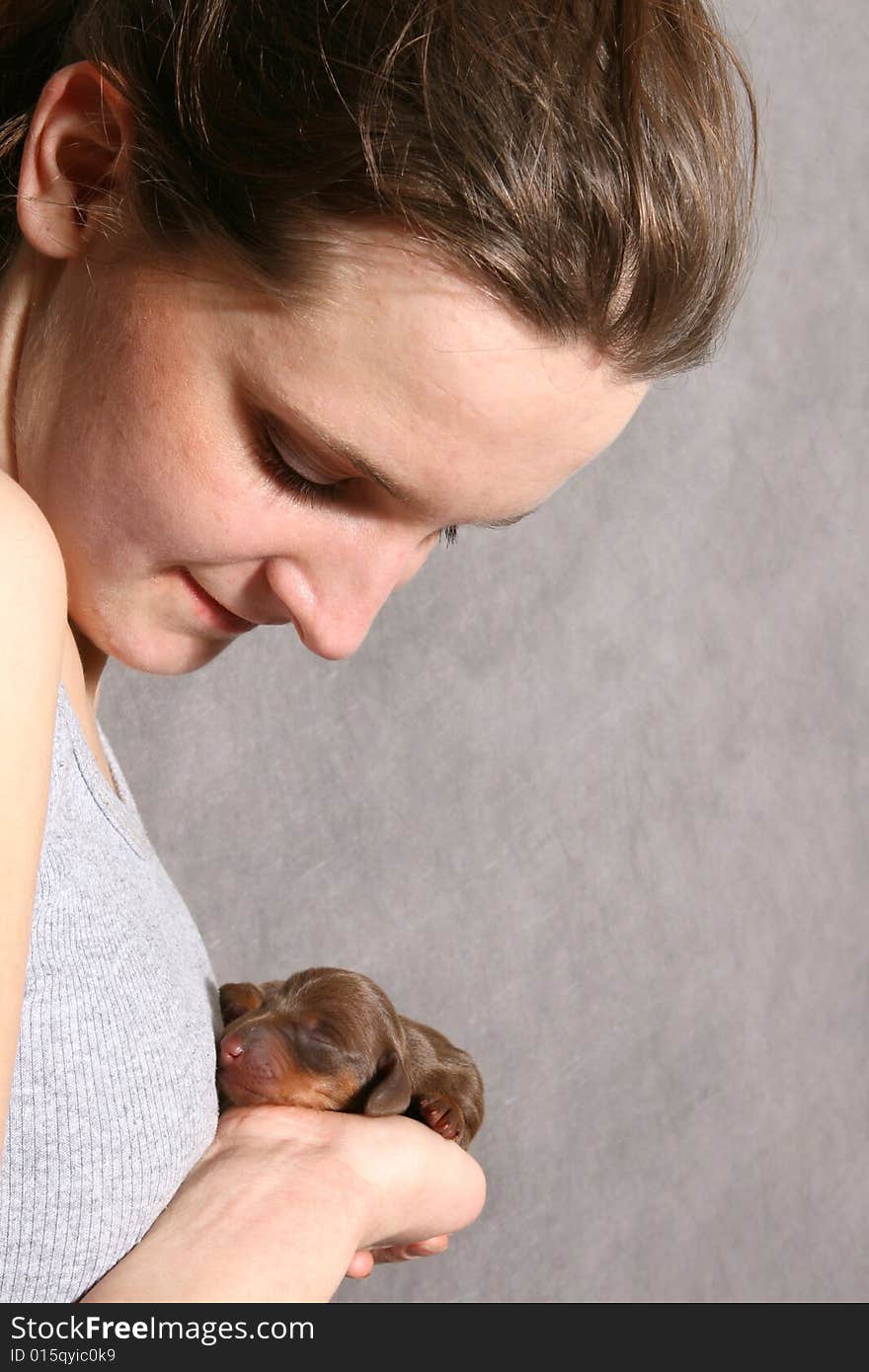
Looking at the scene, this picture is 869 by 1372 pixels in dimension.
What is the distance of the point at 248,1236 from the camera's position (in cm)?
138

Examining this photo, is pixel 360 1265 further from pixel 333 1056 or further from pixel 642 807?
pixel 642 807

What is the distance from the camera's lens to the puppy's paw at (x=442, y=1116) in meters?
2.05

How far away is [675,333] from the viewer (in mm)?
1296

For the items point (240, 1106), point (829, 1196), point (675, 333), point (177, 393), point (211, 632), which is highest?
point (675, 333)

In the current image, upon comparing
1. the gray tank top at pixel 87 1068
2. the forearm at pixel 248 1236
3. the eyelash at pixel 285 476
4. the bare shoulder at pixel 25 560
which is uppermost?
the bare shoulder at pixel 25 560

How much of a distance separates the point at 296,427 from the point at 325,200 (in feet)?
0.61

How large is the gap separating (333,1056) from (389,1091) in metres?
0.10

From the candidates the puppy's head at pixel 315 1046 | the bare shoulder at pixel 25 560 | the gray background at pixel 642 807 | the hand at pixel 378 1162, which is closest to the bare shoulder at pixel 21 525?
the bare shoulder at pixel 25 560

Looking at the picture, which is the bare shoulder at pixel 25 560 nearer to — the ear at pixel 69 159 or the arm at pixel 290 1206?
the ear at pixel 69 159

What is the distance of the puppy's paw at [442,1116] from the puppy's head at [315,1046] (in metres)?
0.11

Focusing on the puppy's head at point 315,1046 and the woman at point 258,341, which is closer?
the woman at point 258,341

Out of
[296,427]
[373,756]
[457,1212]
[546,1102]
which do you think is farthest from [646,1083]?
[296,427]

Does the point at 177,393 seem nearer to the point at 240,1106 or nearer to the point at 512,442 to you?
the point at 512,442

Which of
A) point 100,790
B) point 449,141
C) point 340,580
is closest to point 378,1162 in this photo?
point 100,790
